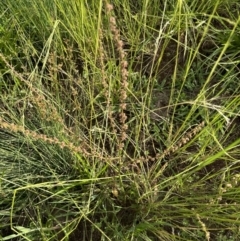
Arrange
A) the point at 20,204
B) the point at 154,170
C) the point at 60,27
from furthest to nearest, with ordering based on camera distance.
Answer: the point at 60,27 < the point at 20,204 < the point at 154,170

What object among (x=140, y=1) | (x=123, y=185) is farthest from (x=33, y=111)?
(x=140, y=1)

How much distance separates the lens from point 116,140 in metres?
1.37

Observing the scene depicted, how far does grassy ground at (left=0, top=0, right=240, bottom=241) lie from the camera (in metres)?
1.28

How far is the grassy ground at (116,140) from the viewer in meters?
1.28

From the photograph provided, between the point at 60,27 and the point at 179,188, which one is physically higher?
the point at 60,27

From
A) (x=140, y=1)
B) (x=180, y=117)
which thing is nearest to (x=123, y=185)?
(x=180, y=117)

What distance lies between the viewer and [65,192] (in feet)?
4.48

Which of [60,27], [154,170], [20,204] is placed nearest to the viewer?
[154,170]

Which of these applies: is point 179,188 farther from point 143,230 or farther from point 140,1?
point 140,1

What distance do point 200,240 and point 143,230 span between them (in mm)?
A: 168

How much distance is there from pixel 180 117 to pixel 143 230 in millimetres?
392

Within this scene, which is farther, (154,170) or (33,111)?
(33,111)

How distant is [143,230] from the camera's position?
1313 mm

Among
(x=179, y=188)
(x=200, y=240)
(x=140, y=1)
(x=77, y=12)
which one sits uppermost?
(x=77, y=12)
